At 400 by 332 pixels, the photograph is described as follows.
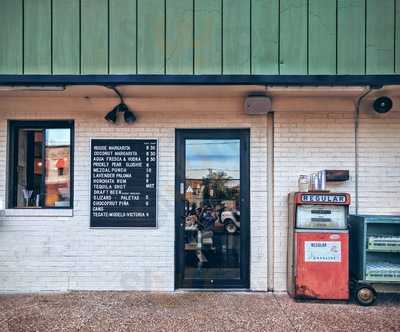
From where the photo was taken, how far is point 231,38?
6.00m

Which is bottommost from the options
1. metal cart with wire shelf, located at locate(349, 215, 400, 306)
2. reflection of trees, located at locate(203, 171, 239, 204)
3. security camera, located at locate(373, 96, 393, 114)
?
metal cart with wire shelf, located at locate(349, 215, 400, 306)

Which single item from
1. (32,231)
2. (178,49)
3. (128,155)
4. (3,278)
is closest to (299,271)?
(128,155)

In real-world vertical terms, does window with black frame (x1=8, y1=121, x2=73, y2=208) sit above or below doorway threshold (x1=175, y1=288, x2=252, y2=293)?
above

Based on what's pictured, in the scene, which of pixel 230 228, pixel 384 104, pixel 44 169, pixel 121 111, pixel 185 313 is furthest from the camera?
pixel 44 169

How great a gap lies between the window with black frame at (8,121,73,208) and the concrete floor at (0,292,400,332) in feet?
4.83

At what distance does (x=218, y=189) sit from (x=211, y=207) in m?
0.30

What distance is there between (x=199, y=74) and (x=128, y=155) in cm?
170

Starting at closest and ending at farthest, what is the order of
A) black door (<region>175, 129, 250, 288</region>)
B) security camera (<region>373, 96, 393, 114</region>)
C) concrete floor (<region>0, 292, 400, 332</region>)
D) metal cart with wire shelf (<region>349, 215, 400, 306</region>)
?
concrete floor (<region>0, 292, 400, 332</region>) < metal cart with wire shelf (<region>349, 215, 400, 306</region>) < security camera (<region>373, 96, 393, 114</region>) < black door (<region>175, 129, 250, 288</region>)

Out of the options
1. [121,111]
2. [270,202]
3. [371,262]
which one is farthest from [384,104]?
[121,111]

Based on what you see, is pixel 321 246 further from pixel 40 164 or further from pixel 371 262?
pixel 40 164

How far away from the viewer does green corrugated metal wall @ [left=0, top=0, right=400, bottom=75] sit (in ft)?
19.6

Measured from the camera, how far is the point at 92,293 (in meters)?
6.63

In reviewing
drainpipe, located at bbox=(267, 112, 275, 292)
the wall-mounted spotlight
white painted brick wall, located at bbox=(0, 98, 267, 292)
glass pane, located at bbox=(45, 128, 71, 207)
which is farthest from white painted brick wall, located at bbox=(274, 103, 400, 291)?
glass pane, located at bbox=(45, 128, 71, 207)

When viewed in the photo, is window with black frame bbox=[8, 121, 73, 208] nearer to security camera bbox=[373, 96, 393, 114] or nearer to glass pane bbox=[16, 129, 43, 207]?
glass pane bbox=[16, 129, 43, 207]
